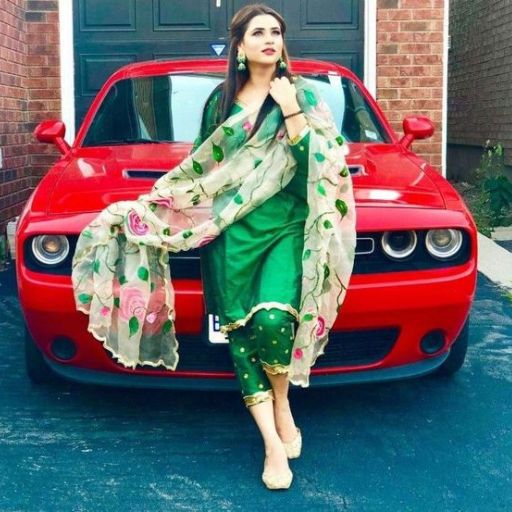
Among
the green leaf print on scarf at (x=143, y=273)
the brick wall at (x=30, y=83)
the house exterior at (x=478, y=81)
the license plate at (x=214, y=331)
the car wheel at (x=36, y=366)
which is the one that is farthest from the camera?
the house exterior at (x=478, y=81)

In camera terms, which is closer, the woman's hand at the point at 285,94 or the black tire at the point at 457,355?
the woman's hand at the point at 285,94

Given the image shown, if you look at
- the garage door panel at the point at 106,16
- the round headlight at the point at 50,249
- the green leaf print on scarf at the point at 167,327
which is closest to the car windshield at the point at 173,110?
the round headlight at the point at 50,249

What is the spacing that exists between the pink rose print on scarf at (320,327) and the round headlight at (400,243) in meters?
0.48

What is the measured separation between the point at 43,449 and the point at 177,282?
31.6 inches

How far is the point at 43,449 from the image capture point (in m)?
3.47

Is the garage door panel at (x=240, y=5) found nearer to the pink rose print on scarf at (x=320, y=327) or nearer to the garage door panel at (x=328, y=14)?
the garage door panel at (x=328, y=14)

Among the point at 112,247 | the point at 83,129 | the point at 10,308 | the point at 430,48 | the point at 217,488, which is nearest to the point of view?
the point at 217,488

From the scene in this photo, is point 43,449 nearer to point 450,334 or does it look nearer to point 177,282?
point 177,282

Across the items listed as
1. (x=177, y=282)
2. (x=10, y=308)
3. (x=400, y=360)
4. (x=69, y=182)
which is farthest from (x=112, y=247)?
(x=10, y=308)

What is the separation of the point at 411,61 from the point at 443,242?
5.28 meters

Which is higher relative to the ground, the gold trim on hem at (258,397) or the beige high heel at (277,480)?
the gold trim on hem at (258,397)

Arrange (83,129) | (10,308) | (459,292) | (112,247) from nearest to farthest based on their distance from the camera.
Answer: (112,247), (459,292), (83,129), (10,308)

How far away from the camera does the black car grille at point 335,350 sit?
3516 millimetres

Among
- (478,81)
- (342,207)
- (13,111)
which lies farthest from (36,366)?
(478,81)
